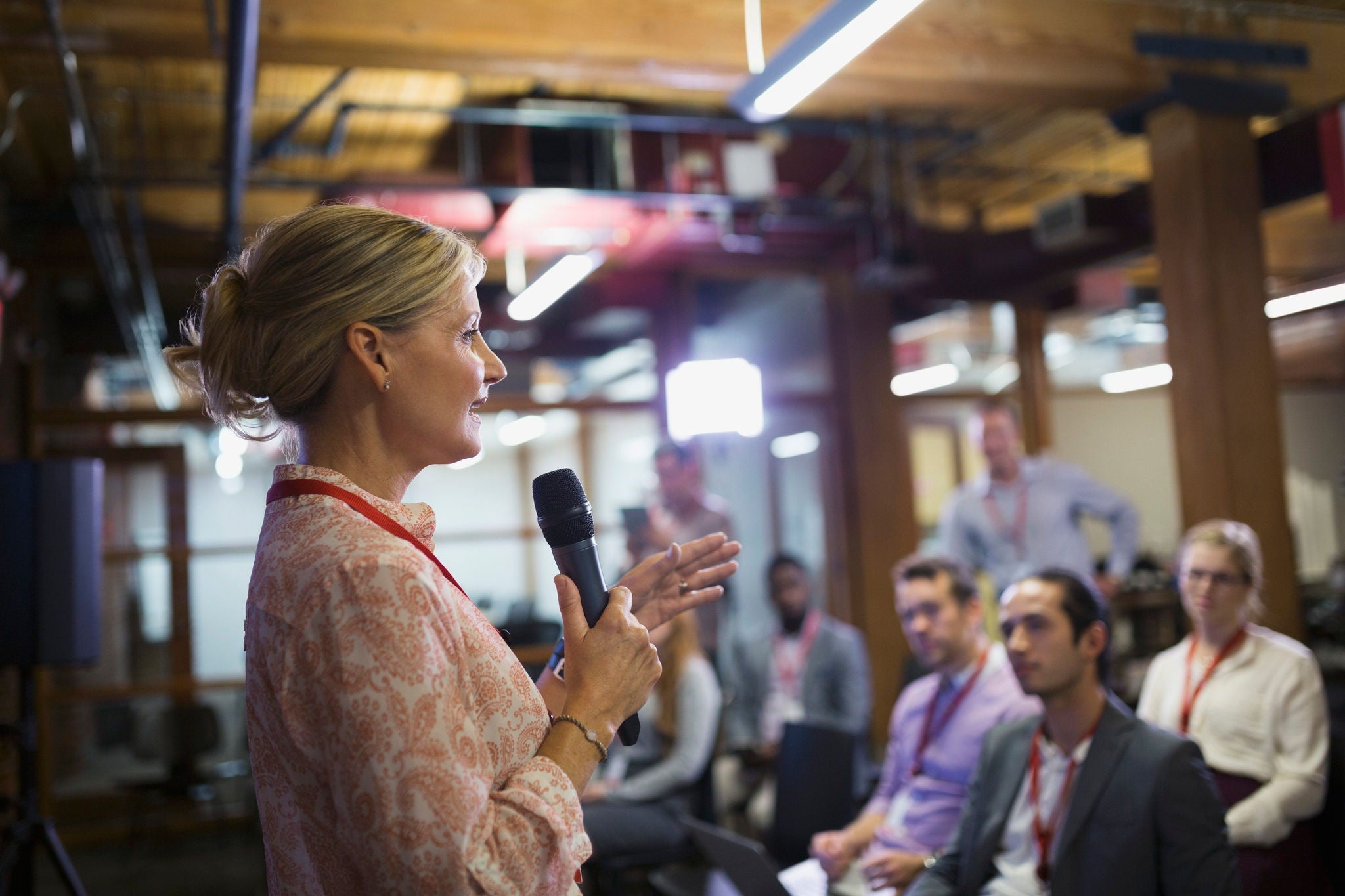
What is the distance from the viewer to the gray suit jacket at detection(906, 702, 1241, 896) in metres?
1.88

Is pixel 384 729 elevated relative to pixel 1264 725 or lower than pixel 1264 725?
elevated

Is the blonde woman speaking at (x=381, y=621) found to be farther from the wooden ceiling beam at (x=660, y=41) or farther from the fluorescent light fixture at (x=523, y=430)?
the fluorescent light fixture at (x=523, y=430)

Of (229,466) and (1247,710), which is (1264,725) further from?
(229,466)

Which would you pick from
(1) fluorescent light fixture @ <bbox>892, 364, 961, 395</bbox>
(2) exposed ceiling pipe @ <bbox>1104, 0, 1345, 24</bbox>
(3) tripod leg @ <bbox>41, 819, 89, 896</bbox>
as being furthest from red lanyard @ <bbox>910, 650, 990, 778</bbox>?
(1) fluorescent light fixture @ <bbox>892, 364, 961, 395</bbox>

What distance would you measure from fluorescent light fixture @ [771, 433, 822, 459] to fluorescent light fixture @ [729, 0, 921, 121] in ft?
11.9

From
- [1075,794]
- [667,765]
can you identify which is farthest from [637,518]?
[667,765]

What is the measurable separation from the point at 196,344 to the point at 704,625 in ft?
14.0

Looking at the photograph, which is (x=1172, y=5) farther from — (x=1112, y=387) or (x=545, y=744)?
(x=545, y=744)

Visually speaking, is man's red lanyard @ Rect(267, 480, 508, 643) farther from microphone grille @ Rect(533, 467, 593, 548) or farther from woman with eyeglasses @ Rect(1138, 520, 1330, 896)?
woman with eyeglasses @ Rect(1138, 520, 1330, 896)

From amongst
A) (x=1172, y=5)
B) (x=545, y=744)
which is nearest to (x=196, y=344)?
(x=545, y=744)

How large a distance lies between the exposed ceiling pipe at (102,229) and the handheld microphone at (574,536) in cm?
162

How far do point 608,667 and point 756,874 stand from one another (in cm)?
158

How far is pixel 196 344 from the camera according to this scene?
3.83 ft

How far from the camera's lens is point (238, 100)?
363 cm
